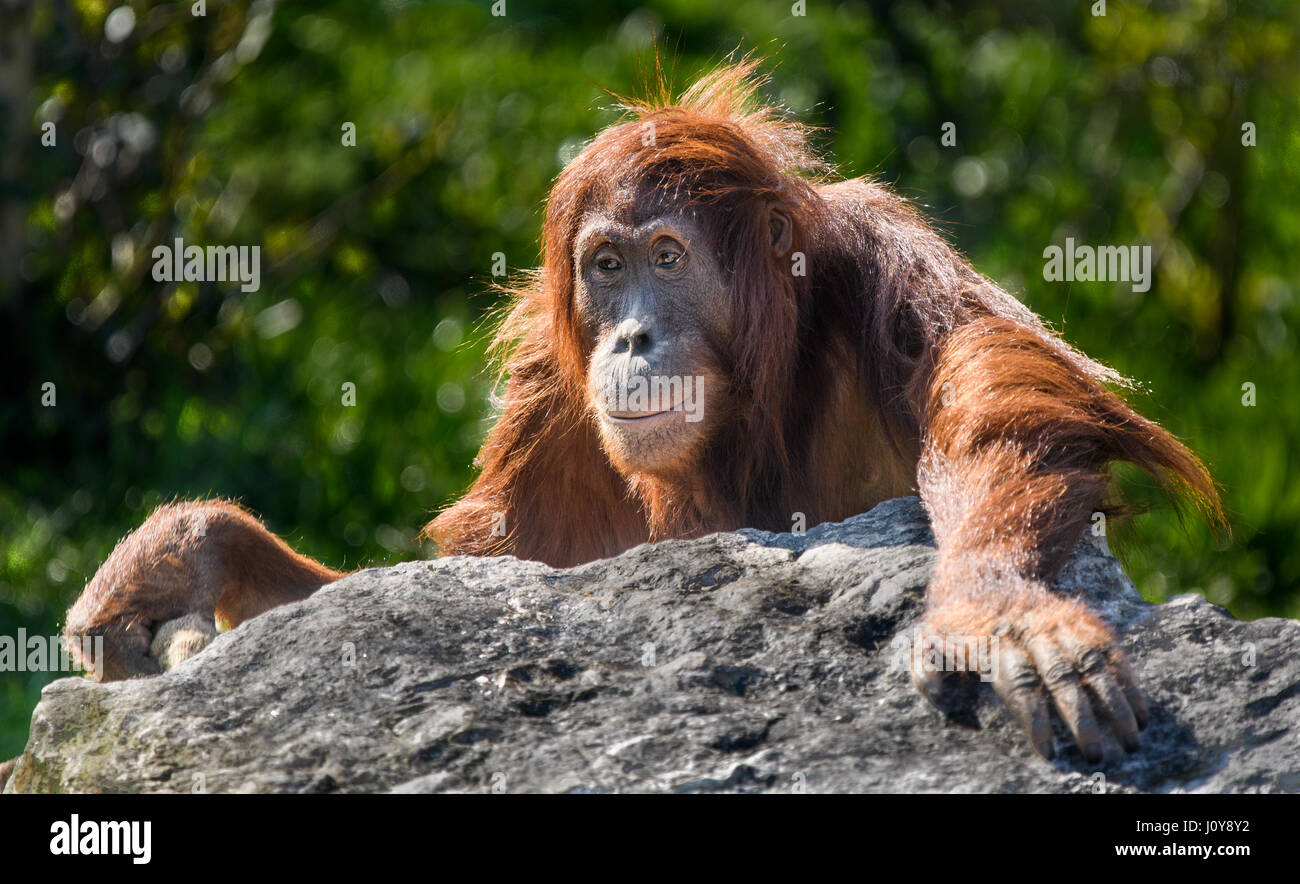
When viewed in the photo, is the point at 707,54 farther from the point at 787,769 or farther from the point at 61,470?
the point at 787,769

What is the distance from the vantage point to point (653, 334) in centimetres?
432

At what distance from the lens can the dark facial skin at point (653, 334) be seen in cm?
428

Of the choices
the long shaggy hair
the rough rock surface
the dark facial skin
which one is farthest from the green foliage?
the rough rock surface

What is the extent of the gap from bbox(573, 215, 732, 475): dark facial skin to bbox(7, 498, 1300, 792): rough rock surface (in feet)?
1.34

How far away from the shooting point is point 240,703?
358cm

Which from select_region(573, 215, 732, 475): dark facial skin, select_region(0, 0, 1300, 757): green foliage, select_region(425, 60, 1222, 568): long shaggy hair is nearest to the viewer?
select_region(425, 60, 1222, 568): long shaggy hair

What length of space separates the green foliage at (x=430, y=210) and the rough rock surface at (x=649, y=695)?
376cm

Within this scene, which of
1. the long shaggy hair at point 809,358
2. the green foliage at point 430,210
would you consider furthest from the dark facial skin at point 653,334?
the green foliage at point 430,210

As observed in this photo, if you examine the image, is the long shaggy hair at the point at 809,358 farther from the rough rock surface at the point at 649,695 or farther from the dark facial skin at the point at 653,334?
the rough rock surface at the point at 649,695

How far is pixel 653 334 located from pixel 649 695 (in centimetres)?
115

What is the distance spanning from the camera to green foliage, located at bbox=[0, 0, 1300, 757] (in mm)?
8906

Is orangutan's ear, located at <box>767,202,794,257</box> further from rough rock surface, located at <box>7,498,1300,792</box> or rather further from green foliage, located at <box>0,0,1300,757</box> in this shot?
green foliage, located at <box>0,0,1300,757</box>

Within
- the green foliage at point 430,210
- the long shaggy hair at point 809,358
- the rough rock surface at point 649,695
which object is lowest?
the rough rock surface at point 649,695

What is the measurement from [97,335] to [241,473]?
1333mm
